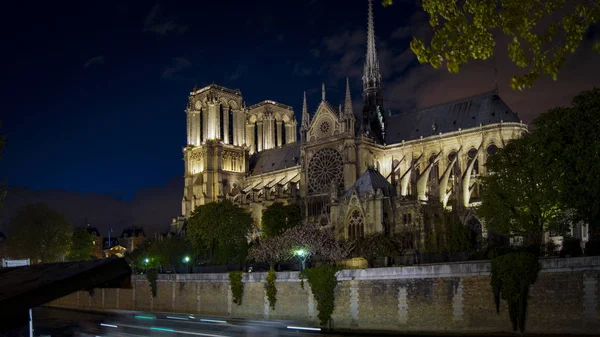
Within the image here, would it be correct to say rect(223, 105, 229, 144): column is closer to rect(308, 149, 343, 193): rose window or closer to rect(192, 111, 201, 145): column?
rect(192, 111, 201, 145): column

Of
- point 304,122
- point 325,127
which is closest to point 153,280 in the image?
point 325,127

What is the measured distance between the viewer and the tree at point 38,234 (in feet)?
247

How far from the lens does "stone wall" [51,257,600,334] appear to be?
25.3m

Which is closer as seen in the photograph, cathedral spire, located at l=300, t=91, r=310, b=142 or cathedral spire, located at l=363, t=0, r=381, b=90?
cathedral spire, located at l=300, t=91, r=310, b=142

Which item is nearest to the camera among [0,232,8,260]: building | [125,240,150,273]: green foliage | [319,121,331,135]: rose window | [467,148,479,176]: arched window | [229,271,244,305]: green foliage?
[229,271,244,305]: green foliage

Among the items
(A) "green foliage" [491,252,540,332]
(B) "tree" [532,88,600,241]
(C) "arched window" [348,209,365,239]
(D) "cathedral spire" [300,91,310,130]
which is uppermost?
(D) "cathedral spire" [300,91,310,130]

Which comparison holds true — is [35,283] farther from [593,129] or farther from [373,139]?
[373,139]

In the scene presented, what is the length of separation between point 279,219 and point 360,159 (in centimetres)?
1127

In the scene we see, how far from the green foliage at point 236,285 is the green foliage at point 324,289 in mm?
7183

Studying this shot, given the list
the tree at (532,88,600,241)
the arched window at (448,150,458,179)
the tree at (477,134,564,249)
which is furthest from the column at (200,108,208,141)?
the tree at (532,88,600,241)

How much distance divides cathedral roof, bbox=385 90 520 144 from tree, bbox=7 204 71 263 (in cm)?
3974

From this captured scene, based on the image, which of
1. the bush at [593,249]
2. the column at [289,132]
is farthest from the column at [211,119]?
the bush at [593,249]

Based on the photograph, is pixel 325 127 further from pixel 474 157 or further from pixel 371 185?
pixel 371 185

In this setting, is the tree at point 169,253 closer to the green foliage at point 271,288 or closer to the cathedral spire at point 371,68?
the green foliage at point 271,288
